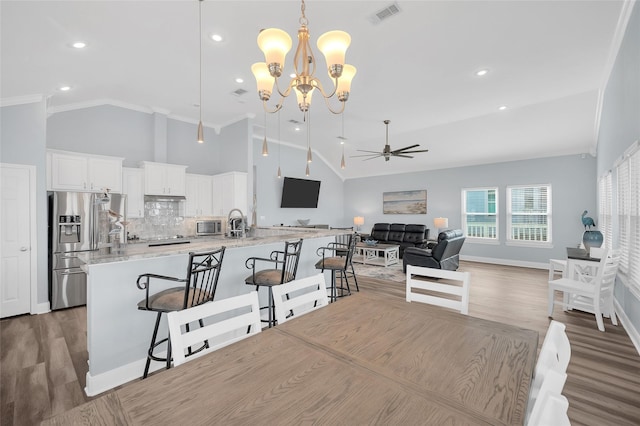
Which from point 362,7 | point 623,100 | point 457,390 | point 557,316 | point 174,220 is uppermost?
point 362,7

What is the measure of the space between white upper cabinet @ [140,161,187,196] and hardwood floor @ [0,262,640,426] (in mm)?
2167

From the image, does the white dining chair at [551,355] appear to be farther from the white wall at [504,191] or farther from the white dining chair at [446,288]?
the white wall at [504,191]

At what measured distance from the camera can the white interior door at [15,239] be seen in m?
3.63

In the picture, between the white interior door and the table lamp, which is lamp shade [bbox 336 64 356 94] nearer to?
the white interior door

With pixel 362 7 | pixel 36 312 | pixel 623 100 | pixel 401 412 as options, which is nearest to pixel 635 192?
pixel 623 100

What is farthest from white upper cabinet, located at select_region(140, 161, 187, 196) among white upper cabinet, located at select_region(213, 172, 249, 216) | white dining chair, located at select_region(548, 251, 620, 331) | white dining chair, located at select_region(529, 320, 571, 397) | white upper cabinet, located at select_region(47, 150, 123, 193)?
white dining chair, located at select_region(548, 251, 620, 331)

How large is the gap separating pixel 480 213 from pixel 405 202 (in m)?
2.14

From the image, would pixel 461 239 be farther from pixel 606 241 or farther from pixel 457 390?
pixel 457 390

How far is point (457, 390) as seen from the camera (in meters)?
0.97

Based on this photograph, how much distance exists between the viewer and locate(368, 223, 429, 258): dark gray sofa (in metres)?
8.06

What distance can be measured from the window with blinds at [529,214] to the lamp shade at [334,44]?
7.16 m

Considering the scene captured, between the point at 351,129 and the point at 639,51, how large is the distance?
4.80m

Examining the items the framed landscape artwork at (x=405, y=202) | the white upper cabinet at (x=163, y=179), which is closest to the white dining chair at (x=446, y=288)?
the white upper cabinet at (x=163, y=179)

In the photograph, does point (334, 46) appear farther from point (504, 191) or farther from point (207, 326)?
point (504, 191)
